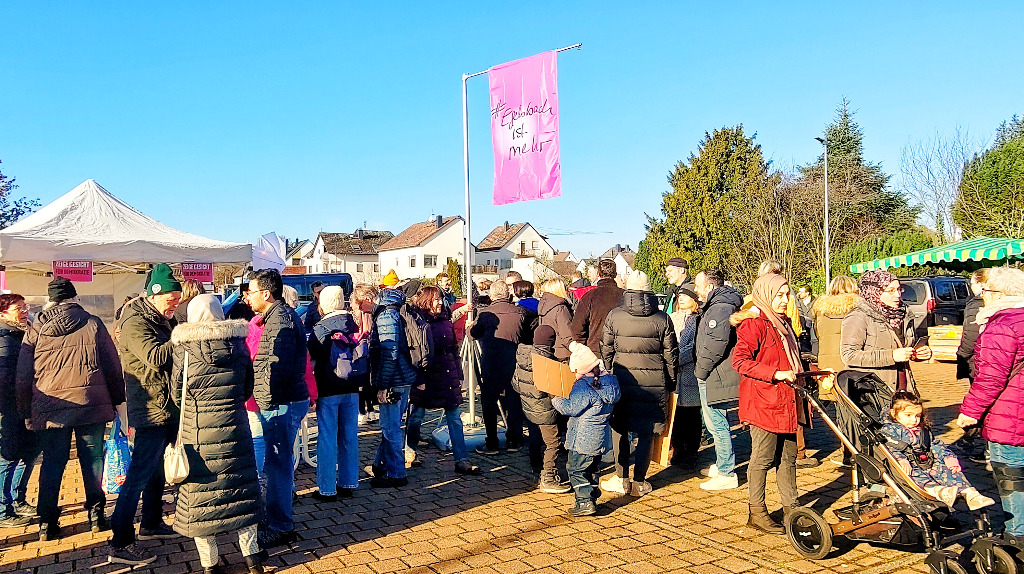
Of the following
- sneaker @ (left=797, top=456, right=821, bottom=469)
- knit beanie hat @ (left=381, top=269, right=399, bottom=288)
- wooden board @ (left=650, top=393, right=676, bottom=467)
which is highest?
knit beanie hat @ (left=381, top=269, right=399, bottom=288)

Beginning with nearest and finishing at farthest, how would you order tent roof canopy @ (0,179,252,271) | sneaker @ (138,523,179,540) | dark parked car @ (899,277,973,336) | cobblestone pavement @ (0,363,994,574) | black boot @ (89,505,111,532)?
cobblestone pavement @ (0,363,994,574) < sneaker @ (138,523,179,540) < black boot @ (89,505,111,532) < tent roof canopy @ (0,179,252,271) < dark parked car @ (899,277,973,336)

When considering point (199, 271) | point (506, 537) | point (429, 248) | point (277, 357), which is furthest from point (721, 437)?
point (429, 248)

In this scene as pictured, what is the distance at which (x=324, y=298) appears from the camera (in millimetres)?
6148

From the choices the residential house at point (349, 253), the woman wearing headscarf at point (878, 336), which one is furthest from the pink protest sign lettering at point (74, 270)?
the residential house at point (349, 253)

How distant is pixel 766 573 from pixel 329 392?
11.7 ft

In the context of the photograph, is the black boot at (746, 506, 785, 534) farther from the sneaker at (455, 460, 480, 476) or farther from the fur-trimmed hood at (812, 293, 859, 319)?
the sneaker at (455, 460, 480, 476)

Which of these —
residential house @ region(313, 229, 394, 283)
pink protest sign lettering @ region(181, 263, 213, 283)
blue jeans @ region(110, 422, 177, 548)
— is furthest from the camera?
residential house @ region(313, 229, 394, 283)

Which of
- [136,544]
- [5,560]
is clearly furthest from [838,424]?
[5,560]

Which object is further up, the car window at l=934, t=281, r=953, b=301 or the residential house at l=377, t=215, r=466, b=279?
the residential house at l=377, t=215, r=466, b=279

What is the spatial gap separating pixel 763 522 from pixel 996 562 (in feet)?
5.06

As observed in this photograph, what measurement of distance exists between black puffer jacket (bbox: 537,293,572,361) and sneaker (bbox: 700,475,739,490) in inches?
69.3

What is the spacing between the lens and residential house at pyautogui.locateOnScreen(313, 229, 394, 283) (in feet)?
256

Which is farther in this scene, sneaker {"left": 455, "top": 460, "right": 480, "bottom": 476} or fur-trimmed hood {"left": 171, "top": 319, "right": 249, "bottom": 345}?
sneaker {"left": 455, "top": 460, "right": 480, "bottom": 476}

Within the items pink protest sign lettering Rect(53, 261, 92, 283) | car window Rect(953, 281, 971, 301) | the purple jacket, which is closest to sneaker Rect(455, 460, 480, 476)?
the purple jacket
